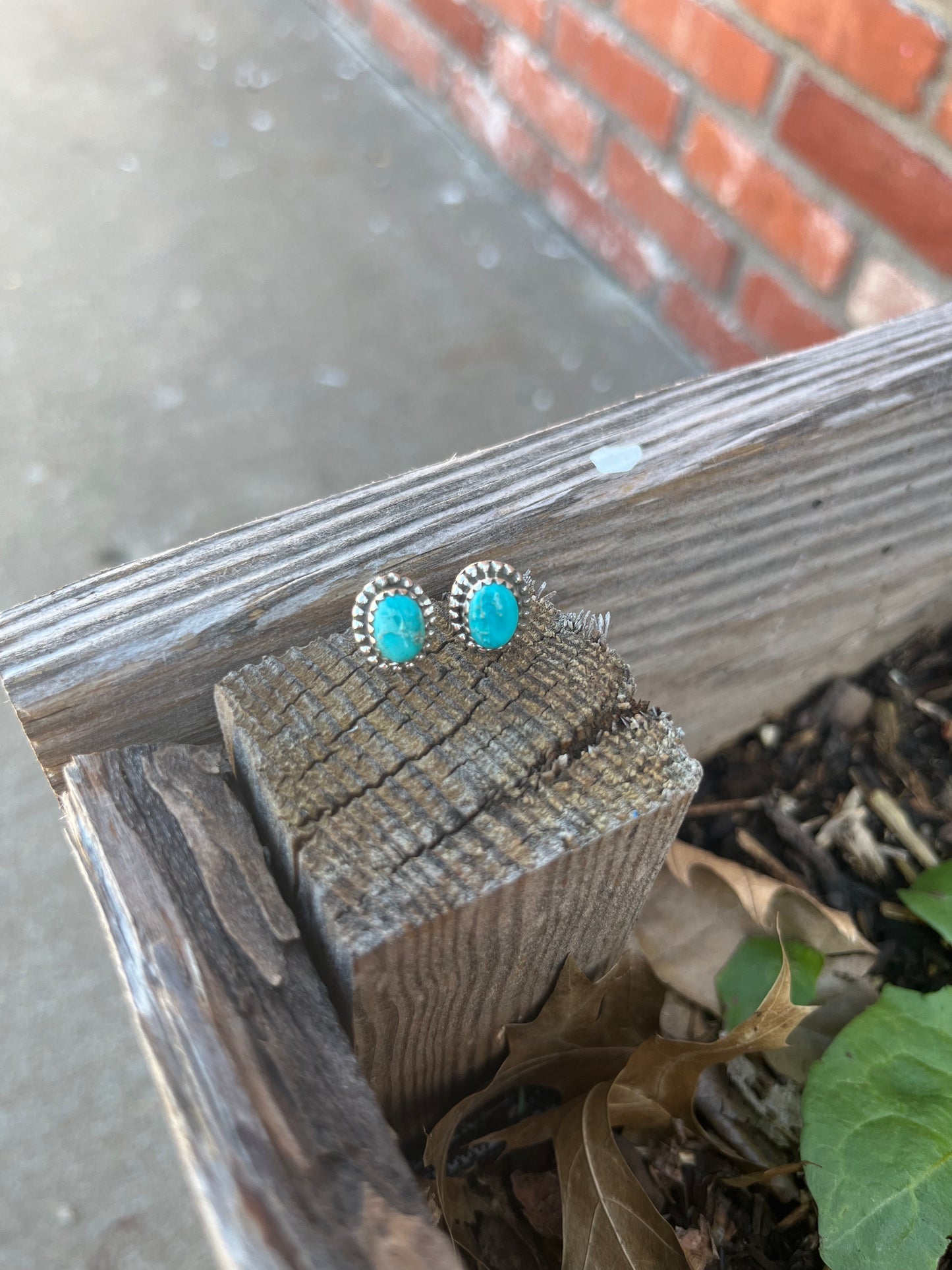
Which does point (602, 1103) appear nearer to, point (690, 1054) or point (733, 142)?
point (690, 1054)

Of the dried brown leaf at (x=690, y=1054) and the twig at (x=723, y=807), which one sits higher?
the dried brown leaf at (x=690, y=1054)

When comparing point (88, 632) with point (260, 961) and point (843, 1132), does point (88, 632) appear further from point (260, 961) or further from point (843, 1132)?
point (843, 1132)

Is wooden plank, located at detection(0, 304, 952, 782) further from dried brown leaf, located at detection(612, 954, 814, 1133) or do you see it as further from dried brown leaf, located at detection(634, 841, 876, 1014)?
dried brown leaf, located at detection(612, 954, 814, 1133)

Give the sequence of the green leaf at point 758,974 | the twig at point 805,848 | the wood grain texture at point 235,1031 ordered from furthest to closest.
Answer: the twig at point 805,848 → the green leaf at point 758,974 → the wood grain texture at point 235,1031

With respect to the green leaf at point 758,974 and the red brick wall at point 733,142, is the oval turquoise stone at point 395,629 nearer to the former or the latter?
the green leaf at point 758,974

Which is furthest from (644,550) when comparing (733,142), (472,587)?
(733,142)

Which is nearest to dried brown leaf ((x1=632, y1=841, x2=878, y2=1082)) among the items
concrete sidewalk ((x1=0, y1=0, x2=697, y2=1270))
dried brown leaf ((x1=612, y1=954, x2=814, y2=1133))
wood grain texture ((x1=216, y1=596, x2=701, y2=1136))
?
dried brown leaf ((x1=612, y1=954, x2=814, y2=1133))

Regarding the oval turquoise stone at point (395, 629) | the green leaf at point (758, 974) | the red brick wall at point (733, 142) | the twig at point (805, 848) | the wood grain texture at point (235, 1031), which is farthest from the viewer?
the red brick wall at point (733, 142)

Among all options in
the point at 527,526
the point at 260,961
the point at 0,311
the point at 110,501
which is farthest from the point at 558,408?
the point at 260,961

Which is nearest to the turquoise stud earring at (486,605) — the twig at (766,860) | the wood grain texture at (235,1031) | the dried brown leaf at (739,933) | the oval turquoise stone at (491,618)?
the oval turquoise stone at (491,618)
